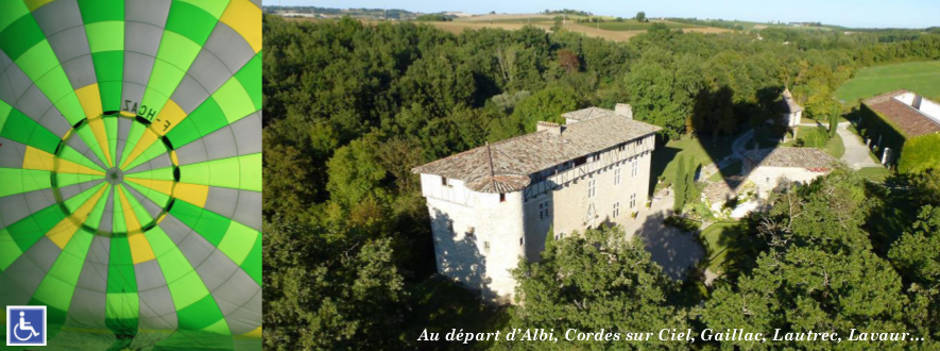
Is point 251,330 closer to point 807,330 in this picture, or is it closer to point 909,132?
point 807,330

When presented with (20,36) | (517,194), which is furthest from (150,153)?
(517,194)

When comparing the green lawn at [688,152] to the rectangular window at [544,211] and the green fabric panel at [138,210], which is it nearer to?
the rectangular window at [544,211]

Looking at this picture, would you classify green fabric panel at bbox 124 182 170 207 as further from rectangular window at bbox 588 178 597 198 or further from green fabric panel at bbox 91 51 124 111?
rectangular window at bbox 588 178 597 198

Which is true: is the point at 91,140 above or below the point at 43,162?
above

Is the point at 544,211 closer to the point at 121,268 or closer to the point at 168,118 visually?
the point at 121,268

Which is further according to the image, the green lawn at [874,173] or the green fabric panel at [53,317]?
the green lawn at [874,173]

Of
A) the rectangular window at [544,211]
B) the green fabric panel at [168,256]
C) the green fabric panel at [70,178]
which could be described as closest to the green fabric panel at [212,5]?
the green fabric panel at [70,178]
